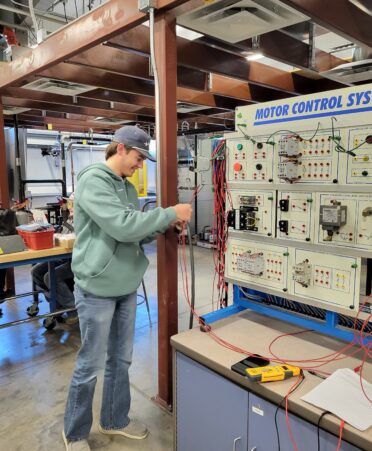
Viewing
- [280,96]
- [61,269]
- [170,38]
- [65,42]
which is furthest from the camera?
[280,96]

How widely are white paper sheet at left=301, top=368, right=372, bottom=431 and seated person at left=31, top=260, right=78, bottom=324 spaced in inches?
96.0

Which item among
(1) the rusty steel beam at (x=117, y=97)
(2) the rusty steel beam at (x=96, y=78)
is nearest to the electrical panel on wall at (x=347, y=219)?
(2) the rusty steel beam at (x=96, y=78)

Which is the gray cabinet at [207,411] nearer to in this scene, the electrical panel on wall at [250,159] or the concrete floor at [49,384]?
the concrete floor at [49,384]

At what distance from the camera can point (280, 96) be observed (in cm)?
417

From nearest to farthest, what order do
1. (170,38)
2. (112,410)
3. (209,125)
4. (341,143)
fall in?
(341,143) < (170,38) < (112,410) < (209,125)

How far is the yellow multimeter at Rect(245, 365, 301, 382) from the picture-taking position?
50.0 inches

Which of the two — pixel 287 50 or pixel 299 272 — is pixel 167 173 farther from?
pixel 287 50

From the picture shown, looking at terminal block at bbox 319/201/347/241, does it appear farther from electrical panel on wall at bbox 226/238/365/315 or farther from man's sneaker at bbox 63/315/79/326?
man's sneaker at bbox 63/315/79/326

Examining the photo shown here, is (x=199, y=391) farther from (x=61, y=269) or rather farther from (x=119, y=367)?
(x=61, y=269)

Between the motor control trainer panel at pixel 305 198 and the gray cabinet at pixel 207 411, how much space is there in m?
0.51

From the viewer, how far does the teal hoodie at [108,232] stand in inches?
60.8

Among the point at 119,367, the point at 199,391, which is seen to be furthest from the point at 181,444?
the point at 119,367

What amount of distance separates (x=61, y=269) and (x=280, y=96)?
297cm

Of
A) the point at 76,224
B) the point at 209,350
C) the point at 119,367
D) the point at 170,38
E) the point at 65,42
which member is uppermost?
the point at 65,42
